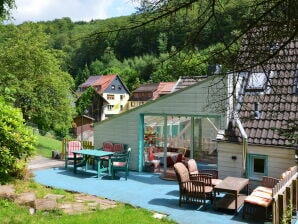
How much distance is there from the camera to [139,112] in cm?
1466

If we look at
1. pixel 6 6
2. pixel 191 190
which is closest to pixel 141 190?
pixel 191 190

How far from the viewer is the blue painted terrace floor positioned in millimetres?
8961

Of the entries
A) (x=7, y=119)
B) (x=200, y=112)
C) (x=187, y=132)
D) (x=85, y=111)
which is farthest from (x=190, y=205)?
(x=85, y=111)

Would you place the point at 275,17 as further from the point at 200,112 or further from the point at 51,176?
the point at 51,176

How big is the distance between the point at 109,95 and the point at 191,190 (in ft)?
196

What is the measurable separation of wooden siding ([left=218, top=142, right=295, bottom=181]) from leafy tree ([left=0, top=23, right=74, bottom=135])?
14879 mm

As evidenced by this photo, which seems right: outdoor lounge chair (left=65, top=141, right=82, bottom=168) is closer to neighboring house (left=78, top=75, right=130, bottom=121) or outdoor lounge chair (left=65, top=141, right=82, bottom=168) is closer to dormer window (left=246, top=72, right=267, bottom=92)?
dormer window (left=246, top=72, right=267, bottom=92)

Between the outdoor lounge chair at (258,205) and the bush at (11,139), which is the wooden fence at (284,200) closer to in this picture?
the outdoor lounge chair at (258,205)

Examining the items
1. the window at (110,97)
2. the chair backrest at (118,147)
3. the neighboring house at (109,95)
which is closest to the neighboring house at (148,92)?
the neighboring house at (109,95)

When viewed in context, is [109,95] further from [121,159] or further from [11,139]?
[11,139]

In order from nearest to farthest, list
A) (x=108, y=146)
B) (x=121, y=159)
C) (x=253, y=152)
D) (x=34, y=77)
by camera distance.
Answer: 1. (x=253, y=152)
2. (x=121, y=159)
3. (x=108, y=146)
4. (x=34, y=77)

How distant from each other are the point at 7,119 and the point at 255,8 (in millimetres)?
5729

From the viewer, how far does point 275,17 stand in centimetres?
347

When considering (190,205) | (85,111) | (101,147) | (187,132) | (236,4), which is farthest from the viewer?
(85,111)
